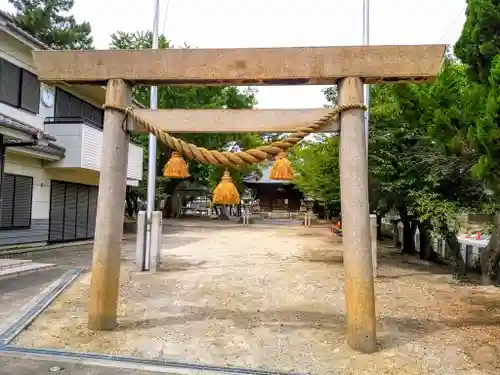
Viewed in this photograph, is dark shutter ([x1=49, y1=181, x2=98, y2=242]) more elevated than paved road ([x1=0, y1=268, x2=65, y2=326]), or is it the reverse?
dark shutter ([x1=49, y1=181, x2=98, y2=242])

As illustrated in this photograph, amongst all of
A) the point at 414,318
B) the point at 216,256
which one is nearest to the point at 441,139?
the point at 414,318

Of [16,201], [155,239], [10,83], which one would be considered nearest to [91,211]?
[16,201]

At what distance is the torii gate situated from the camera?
4.93 metres

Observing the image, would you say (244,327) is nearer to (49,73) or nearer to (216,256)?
(49,73)

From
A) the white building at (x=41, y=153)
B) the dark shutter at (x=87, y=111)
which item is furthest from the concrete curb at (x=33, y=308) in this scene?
the dark shutter at (x=87, y=111)

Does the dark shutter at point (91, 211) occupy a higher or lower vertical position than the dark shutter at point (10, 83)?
lower

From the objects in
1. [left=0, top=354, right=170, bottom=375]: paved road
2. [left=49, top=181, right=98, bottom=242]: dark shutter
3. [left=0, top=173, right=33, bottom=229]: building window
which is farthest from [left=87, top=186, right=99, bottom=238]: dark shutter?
[left=0, top=354, right=170, bottom=375]: paved road

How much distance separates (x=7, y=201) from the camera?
12.0m

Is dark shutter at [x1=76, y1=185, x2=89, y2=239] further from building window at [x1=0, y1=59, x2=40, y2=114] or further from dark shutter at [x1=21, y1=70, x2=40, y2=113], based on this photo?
building window at [x1=0, y1=59, x2=40, y2=114]

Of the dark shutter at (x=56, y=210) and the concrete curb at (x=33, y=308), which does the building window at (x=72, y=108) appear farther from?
the concrete curb at (x=33, y=308)

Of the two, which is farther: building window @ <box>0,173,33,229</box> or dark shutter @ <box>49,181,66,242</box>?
dark shutter @ <box>49,181,66,242</box>

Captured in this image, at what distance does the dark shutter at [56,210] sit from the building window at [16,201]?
1.28m

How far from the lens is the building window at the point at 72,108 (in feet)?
47.6

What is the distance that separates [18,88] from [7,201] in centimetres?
319
